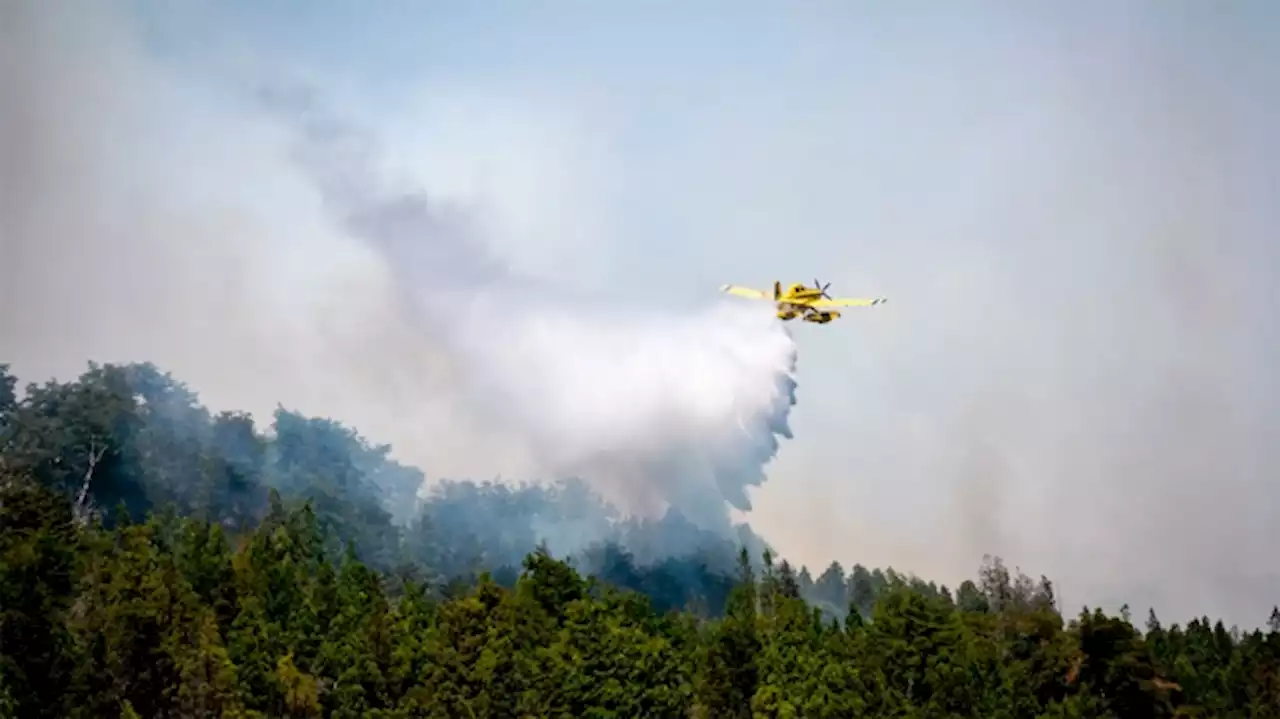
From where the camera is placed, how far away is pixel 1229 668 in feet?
218

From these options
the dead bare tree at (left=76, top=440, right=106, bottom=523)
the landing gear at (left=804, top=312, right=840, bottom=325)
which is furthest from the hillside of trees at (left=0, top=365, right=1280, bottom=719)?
the dead bare tree at (left=76, top=440, right=106, bottom=523)

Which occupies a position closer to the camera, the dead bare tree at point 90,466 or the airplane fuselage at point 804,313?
the airplane fuselage at point 804,313

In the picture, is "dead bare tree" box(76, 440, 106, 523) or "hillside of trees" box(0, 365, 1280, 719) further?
"dead bare tree" box(76, 440, 106, 523)

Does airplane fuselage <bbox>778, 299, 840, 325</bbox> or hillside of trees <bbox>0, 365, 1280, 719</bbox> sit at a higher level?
airplane fuselage <bbox>778, 299, 840, 325</bbox>

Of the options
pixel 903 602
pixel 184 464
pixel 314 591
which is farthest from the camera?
pixel 184 464

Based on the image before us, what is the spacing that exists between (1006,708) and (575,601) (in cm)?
1996

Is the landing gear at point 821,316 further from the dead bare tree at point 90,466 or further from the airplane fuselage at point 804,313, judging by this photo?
the dead bare tree at point 90,466

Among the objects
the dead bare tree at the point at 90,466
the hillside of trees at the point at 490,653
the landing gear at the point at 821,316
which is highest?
the dead bare tree at the point at 90,466

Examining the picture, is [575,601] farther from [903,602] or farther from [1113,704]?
[1113,704]

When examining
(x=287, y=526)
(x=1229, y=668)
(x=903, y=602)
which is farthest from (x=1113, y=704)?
(x=287, y=526)

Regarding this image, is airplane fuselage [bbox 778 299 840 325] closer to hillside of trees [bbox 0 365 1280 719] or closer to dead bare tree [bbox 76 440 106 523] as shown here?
hillside of trees [bbox 0 365 1280 719]

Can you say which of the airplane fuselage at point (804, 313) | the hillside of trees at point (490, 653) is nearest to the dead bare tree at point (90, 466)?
the hillside of trees at point (490, 653)

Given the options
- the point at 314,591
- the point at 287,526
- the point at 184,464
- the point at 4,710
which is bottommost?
the point at 4,710

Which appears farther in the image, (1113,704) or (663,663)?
(663,663)
